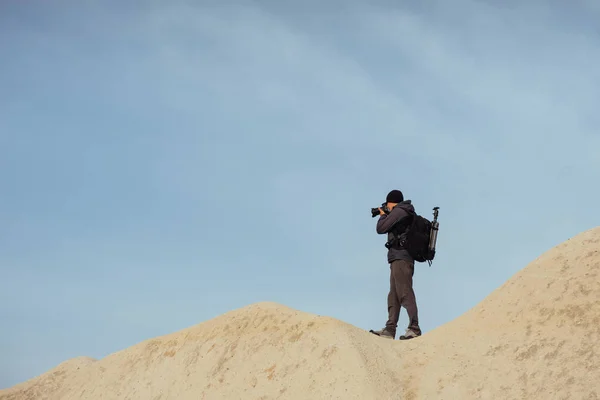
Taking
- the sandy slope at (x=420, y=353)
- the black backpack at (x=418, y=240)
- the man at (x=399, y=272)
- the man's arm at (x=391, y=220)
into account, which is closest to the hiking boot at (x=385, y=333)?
the man at (x=399, y=272)

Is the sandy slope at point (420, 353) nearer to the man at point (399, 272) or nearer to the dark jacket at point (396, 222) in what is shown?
the man at point (399, 272)

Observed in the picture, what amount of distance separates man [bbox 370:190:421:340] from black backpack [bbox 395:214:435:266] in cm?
7

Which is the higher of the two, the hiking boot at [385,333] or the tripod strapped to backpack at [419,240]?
the tripod strapped to backpack at [419,240]

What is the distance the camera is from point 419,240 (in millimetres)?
14336

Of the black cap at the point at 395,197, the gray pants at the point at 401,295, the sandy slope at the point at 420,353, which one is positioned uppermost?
the black cap at the point at 395,197

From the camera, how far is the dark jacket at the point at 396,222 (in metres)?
14.2

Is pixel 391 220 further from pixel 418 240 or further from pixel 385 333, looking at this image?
pixel 385 333

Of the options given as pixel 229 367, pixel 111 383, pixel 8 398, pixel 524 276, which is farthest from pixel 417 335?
pixel 8 398

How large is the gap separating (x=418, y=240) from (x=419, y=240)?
0.03 meters

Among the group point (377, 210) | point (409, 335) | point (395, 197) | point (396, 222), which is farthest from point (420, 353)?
point (395, 197)

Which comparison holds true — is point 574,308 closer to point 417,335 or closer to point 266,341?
point 417,335

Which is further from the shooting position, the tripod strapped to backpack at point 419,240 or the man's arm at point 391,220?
the tripod strapped to backpack at point 419,240

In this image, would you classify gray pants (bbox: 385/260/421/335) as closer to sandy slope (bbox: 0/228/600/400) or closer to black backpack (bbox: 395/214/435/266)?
black backpack (bbox: 395/214/435/266)

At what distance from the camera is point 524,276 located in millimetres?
14172
